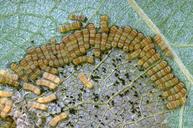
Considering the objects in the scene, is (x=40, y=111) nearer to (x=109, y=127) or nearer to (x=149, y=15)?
(x=109, y=127)

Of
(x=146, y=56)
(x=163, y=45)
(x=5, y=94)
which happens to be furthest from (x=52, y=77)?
(x=163, y=45)

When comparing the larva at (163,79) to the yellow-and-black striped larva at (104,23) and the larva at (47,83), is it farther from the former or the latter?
the larva at (47,83)

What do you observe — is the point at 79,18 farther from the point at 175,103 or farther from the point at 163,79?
the point at 175,103

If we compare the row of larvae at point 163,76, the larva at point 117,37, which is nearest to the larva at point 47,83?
the larva at point 117,37

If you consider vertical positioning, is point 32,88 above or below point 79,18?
below

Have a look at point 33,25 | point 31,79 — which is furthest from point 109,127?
point 33,25

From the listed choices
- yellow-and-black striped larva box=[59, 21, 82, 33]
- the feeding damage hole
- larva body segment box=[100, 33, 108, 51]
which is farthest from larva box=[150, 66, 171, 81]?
yellow-and-black striped larva box=[59, 21, 82, 33]
